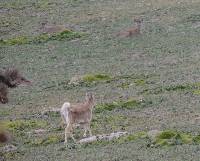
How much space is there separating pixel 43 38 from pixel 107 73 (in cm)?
1380

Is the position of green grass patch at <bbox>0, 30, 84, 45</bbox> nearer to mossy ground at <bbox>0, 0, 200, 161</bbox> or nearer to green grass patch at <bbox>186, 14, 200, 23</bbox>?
mossy ground at <bbox>0, 0, 200, 161</bbox>

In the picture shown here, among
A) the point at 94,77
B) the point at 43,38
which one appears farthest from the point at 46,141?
the point at 43,38

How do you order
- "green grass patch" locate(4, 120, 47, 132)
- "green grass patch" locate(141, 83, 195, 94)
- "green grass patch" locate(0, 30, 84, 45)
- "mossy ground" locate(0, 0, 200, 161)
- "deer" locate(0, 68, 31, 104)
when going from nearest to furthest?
"mossy ground" locate(0, 0, 200, 161), "green grass patch" locate(4, 120, 47, 132), "green grass patch" locate(141, 83, 195, 94), "deer" locate(0, 68, 31, 104), "green grass patch" locate(0, 30, 84, 45)

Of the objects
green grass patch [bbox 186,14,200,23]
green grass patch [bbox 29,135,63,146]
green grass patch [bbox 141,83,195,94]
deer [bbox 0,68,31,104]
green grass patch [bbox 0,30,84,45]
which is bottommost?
green grass patch [bbox 0,30,84,45]

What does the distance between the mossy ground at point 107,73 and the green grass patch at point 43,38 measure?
7cm

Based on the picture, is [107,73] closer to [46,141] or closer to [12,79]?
[12,79]

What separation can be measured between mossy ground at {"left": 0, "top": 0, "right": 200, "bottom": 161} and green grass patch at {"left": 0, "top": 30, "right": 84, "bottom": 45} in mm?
67

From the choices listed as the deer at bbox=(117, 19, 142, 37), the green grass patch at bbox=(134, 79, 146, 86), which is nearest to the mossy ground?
the green grass patch at bbox=(134, 79, 146, 86)

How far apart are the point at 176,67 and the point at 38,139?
572 inches

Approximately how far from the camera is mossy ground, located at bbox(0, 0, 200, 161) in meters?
21.7

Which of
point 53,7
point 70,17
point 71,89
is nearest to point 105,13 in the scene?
point 70,17

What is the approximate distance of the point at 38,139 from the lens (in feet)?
78.5

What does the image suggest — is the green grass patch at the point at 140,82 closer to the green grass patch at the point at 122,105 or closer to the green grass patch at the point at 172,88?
the green grass patch at the point at 172,88

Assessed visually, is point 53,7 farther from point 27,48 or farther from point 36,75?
point 36,75
